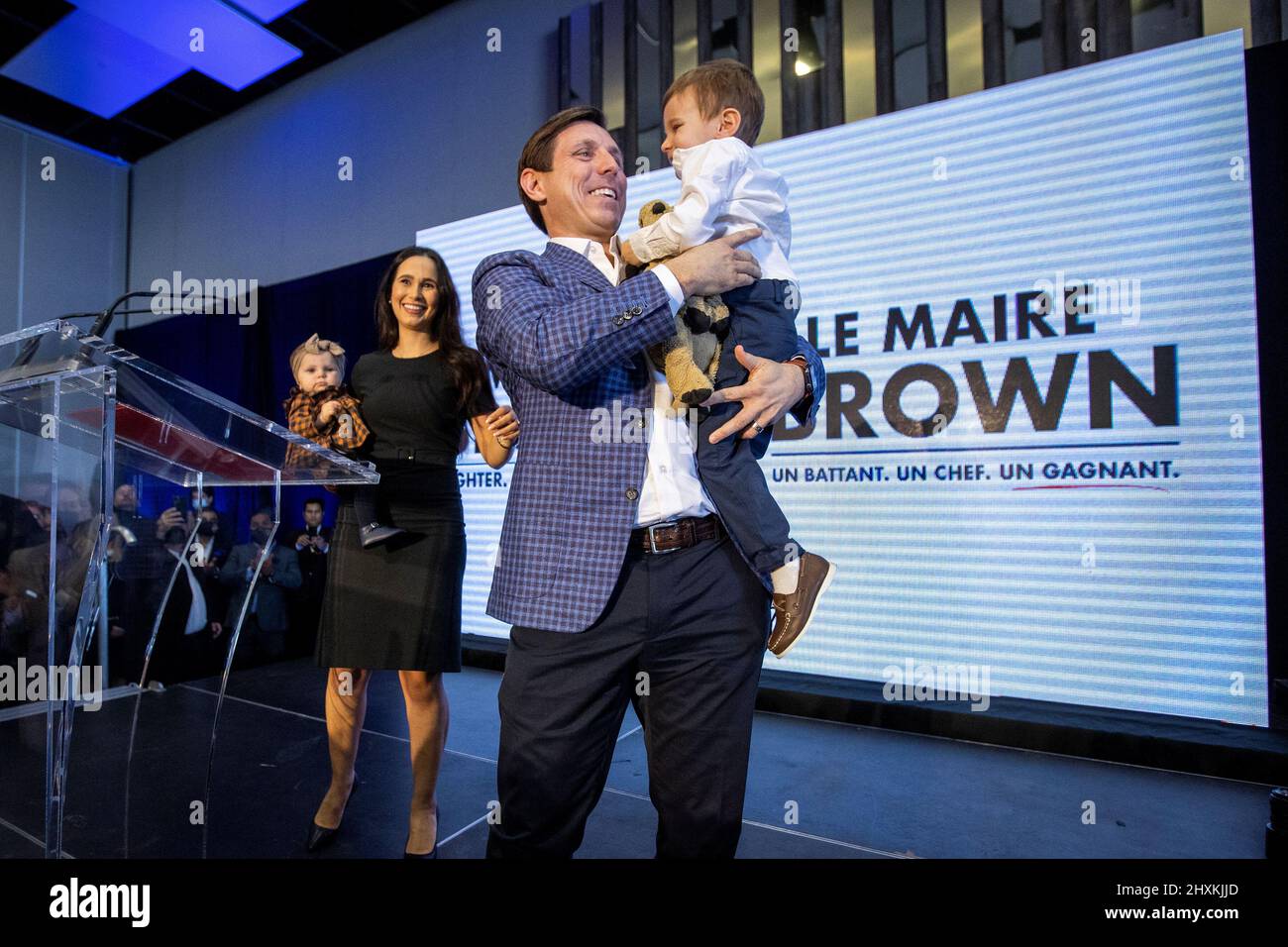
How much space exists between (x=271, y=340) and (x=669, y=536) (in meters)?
5.92

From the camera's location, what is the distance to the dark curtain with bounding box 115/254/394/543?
5316 mm

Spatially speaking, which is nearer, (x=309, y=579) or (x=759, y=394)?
(x=759, y=394)

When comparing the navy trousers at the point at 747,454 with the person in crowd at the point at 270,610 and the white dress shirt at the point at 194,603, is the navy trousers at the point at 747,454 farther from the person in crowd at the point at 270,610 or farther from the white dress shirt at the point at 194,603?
→ the person in crowd at the point at 270,610

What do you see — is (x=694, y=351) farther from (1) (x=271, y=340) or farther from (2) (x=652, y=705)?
(1) (x=271, y=340)

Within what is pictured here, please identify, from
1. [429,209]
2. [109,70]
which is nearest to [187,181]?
[109,70]

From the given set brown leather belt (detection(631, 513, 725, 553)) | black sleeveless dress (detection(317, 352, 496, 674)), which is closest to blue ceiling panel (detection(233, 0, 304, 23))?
black sleeveless dress (detection(317, 352, 496, 674))

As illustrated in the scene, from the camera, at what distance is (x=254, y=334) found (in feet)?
20.0

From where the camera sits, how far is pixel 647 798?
2371 mm

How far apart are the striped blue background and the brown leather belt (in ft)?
7.88

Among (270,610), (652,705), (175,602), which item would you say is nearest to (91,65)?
(270,610)

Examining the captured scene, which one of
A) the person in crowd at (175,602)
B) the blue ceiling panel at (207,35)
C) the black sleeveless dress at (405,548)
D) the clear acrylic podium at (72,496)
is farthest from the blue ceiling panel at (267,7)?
the clear acrylic podium at (72,496)

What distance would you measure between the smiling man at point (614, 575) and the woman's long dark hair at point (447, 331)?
2.71ft

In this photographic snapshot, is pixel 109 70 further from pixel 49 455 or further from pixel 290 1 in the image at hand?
pixel 49 455

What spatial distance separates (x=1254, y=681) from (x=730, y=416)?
109 inches
